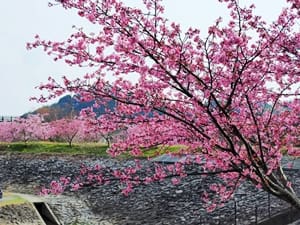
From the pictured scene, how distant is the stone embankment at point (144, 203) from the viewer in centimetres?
1110

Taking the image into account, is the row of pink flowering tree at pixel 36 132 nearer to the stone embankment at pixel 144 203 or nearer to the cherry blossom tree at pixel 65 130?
the cherry blossom tree at pixel 65 130

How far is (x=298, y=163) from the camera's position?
43.9 feet

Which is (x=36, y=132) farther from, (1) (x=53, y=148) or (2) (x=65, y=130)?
(1) (x=53, y=148)

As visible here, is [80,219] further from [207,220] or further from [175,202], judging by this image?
[207,220]

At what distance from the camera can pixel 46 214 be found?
13477 mm

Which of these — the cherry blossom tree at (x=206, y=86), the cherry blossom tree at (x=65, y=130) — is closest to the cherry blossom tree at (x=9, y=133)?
the cherry blossom tree at (x=65, y=130)

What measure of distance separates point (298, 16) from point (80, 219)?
33.9ft

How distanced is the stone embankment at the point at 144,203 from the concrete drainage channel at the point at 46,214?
0.20 metres

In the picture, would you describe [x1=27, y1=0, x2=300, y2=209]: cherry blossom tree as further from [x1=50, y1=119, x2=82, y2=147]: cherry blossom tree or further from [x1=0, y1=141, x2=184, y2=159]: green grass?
[x1=50, y1=119, x2=82, y2=147]: cherry blossom tree

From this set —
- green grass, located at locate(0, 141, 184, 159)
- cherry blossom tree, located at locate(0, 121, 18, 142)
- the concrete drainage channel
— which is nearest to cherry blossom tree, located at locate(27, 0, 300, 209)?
the concrete drainage channel

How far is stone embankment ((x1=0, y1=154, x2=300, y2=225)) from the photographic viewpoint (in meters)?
11.1

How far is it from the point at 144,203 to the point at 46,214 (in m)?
2.65

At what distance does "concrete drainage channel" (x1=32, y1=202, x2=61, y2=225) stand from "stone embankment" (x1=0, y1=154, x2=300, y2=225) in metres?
0.20

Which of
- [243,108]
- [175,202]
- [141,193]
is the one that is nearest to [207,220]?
[175,202]
